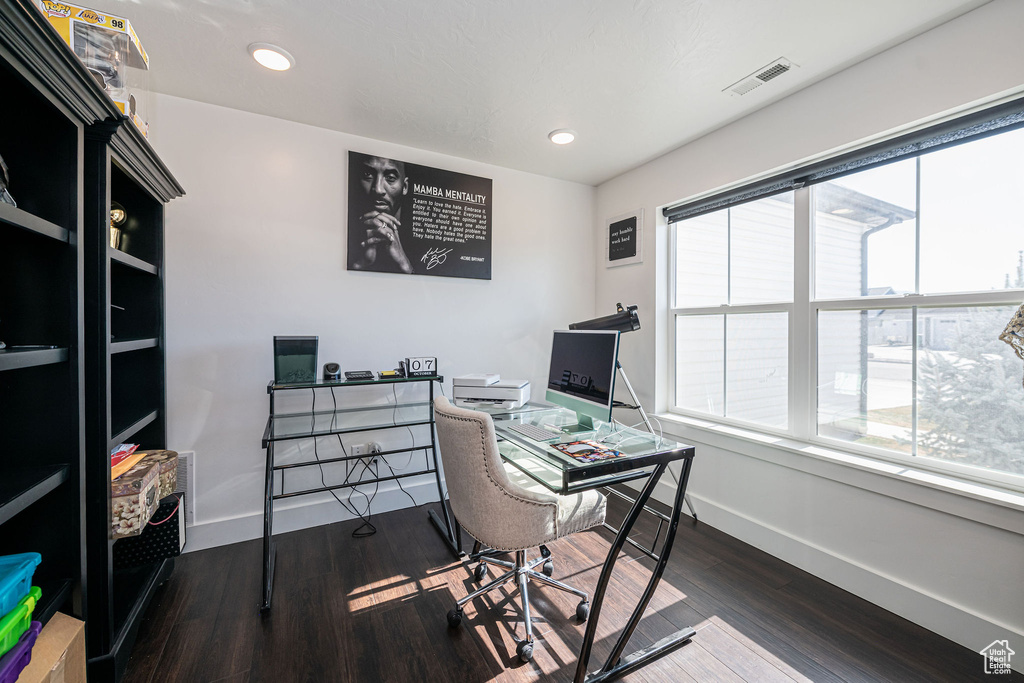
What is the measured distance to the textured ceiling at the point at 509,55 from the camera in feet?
5.47

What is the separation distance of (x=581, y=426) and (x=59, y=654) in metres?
1.89

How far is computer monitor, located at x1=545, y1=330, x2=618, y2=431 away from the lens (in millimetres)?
1912

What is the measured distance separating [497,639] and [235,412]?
1954 mm

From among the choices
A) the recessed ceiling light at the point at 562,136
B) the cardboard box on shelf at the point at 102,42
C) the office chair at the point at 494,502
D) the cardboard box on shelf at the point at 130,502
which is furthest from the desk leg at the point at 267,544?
the recessed ceiling light at the point at 562,136

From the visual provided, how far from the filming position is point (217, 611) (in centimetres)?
186

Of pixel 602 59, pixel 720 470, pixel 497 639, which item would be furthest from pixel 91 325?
pixel 720 470

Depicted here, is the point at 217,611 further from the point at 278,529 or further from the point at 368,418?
the point at 368,418

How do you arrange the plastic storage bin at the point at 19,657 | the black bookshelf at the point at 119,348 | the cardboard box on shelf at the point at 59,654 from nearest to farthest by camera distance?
the plastic storage bin at the point at 19,657 < the cardboard box on shelf at the point at 59,654 < the black bookshelf at the point at 119,348

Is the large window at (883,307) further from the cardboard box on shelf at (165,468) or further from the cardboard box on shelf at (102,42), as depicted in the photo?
the cardboard box on shelf at (165,468)

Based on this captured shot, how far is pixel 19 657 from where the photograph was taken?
0.99 metres

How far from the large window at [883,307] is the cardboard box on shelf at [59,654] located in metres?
3.15

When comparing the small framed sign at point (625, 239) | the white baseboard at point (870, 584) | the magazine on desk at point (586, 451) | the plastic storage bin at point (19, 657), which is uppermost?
the small framed sign at point (625, 239)

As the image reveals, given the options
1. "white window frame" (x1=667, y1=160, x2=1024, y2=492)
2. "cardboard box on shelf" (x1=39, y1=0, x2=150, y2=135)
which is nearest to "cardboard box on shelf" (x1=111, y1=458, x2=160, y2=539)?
"cardboard box on shelf" (x1=39, y1=0, x2=150, y2=135)
